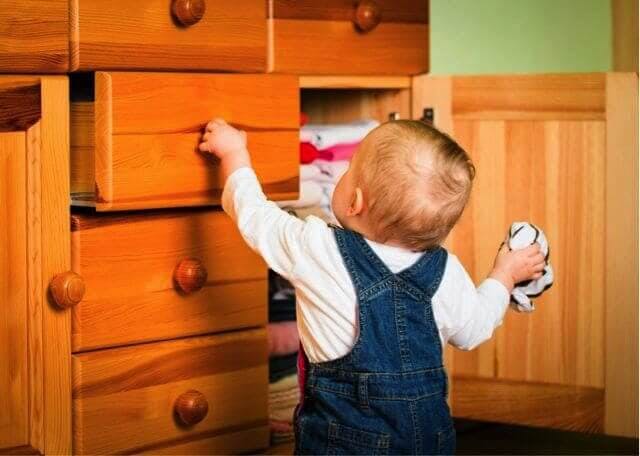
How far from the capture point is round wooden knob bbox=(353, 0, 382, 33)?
69.3 inches

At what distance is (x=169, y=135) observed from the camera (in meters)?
1.48

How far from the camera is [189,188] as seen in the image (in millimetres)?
1512

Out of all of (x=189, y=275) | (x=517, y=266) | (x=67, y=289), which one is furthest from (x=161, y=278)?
(x=517, y=266)

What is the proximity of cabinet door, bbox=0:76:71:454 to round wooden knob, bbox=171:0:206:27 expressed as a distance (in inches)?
6.8

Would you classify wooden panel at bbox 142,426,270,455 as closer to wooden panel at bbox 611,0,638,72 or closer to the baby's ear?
the baby's ear

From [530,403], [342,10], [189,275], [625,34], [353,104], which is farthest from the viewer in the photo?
[625,34]

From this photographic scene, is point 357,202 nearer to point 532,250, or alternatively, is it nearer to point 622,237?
point 532,250

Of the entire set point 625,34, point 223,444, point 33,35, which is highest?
point 625,34

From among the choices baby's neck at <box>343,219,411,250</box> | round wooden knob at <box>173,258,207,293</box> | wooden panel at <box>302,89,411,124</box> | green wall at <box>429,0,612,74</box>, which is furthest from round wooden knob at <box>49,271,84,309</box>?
green wall at <box>429,0,612,74</box>

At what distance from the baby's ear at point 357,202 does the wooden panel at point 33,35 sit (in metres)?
0.40

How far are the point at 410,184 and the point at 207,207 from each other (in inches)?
15.5

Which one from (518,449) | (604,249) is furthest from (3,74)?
(518,449)

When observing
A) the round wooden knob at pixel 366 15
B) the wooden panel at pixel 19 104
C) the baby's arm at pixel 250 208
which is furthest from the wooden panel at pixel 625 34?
the wooden panel at pixel 19 104

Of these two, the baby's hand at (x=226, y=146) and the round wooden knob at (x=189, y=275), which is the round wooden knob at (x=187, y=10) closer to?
the baby's hand at (x=226, y=146)
